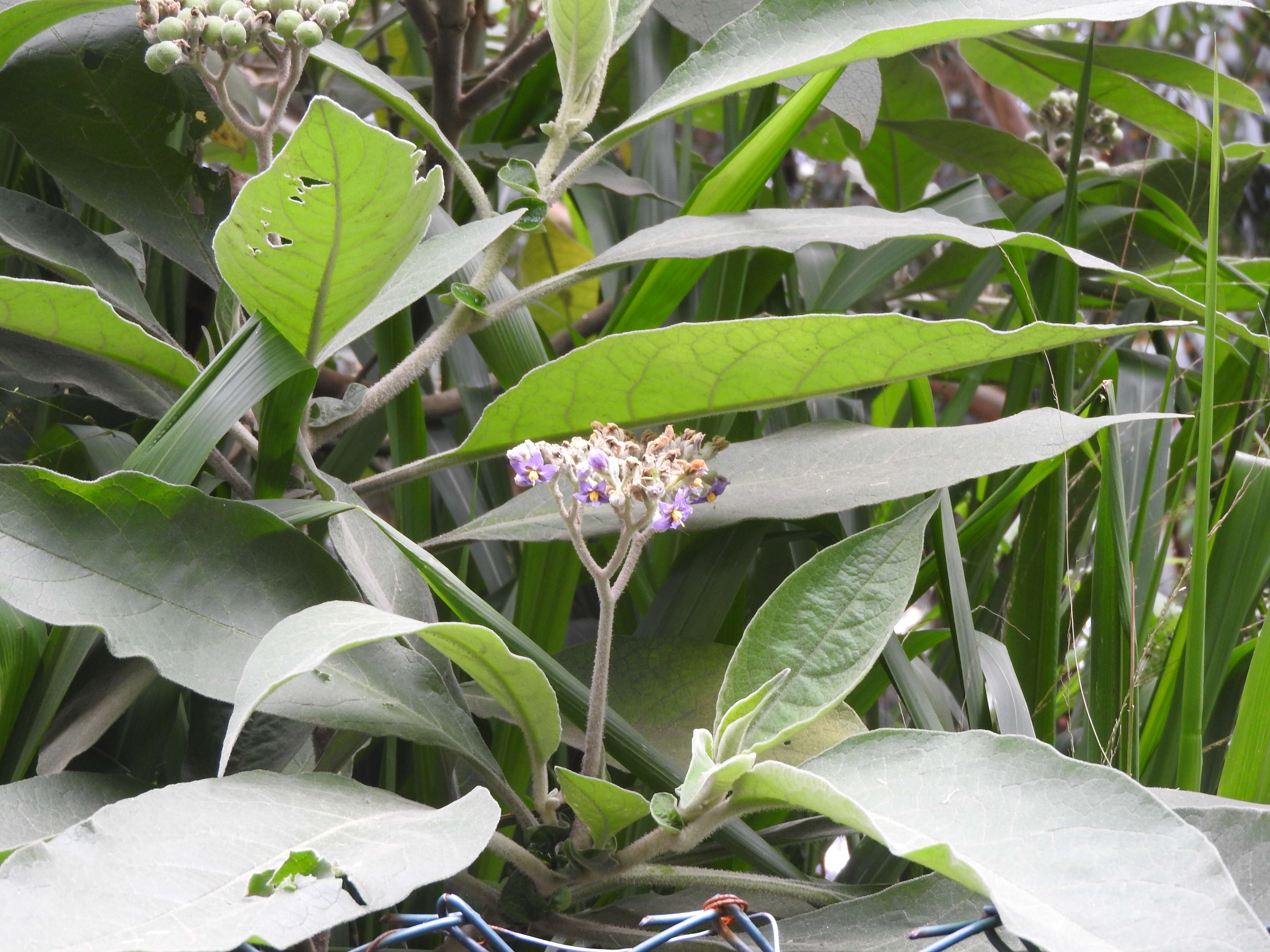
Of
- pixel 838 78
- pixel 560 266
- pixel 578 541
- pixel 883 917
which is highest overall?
pixel 838 78

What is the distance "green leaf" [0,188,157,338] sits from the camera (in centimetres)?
51

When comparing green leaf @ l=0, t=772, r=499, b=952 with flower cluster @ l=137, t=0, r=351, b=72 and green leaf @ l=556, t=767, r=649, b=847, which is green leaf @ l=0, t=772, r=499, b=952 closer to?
green leaf @ l=556, t=767, r=649, b=847

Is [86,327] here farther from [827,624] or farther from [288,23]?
[827,624]

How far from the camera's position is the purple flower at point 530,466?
0.42 metres

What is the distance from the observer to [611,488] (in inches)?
16.1

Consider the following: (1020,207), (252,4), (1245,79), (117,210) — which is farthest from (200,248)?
(1245,79)

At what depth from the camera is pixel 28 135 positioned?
0.54 m

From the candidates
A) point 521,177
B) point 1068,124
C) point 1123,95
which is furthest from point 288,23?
point 1068,124

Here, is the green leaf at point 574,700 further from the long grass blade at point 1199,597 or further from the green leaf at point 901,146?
the green leaf at point 901,146

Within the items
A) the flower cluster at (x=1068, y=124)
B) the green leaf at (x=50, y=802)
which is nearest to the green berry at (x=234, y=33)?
the green leaf at (x=50, y=802)

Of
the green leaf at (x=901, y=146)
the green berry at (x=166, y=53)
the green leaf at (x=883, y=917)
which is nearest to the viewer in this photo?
the green leaf at (x=883, y=917)

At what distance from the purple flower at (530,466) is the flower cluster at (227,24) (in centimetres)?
22

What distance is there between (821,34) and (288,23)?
261 millimetres

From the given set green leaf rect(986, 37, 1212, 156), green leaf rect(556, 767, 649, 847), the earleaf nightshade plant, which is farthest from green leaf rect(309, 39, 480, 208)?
green leaf rect(986, 37, 1212, 156)
